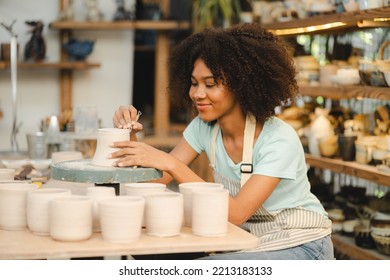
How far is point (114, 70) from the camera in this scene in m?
6.84

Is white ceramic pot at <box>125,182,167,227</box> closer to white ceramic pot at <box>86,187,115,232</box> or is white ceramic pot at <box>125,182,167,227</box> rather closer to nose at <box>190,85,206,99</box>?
white ceramic pot at <box>86,187,115,232</box>

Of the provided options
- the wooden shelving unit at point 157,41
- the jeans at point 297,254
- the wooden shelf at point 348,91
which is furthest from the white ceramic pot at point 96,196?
the wooden shelving unit at point 157,41

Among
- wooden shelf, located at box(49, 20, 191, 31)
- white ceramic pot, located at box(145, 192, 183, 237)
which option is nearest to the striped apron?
white ceramic pot, located at box(145, 192, 183, 237)

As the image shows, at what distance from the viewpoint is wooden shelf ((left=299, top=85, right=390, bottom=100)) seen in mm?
3904

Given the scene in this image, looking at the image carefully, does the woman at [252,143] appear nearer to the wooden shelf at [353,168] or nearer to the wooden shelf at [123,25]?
the wooden shelf at [353,168]

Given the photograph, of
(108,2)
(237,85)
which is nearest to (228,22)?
(108,2)

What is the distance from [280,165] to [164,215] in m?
0.57

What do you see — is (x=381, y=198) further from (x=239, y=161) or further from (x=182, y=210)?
(x=182, y=210)

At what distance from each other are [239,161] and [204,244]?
0.73 meters

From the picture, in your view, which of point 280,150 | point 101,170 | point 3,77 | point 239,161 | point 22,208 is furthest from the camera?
point 3,77

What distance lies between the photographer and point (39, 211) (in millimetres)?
2154

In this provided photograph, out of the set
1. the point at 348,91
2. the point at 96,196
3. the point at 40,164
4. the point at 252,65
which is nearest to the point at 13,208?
the point at 96,196

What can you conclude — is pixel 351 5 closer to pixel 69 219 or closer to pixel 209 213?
pixel 209 213

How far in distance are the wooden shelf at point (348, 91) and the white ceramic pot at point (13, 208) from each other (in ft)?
7.06
